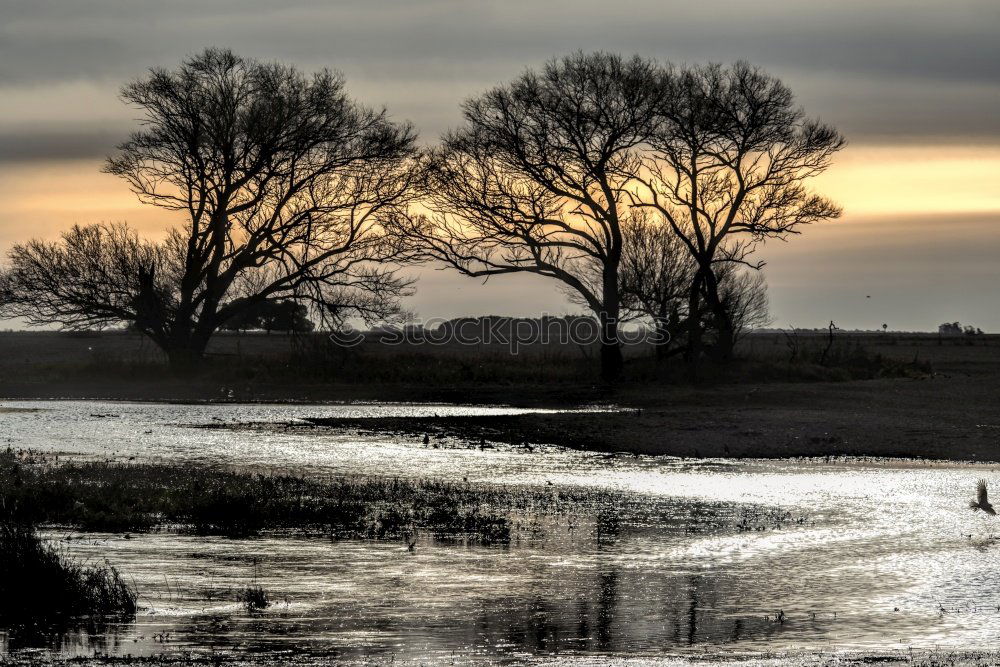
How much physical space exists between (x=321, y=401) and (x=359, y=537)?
1060 inches

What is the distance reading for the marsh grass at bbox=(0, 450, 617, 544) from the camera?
674 inches

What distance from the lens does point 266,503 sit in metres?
18.5

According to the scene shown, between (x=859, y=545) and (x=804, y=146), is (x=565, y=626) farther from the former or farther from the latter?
(x=804, y=146)

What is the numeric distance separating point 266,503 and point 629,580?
6.74m

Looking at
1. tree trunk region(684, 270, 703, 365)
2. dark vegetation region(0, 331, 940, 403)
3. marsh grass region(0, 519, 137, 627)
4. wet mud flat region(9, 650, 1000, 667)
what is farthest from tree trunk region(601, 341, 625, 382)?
wet mud flat region(9, 650, 1000, 667)

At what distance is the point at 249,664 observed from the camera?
1005 cm

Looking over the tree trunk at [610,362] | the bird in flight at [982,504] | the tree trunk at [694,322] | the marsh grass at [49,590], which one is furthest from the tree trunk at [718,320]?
the marsh grass at [49,590]

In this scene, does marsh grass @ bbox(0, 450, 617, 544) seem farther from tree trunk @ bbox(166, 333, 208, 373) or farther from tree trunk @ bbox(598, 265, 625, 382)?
tree trunk @ bbox(166, 333, 208, 373)

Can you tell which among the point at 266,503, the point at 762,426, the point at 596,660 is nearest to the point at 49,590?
the point at 596,660

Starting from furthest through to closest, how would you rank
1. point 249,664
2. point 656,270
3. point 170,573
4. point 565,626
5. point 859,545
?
point 656,270 < point 859,545 < point 170,573 < point 565,626 < point 249,664

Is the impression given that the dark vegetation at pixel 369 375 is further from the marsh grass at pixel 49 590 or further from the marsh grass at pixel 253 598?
the marsh grass at pixel 49 590

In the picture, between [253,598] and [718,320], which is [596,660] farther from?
[718,320]

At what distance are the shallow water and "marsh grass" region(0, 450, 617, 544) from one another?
0.86 m

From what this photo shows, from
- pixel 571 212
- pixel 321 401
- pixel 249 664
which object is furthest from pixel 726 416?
pixel 249 664
